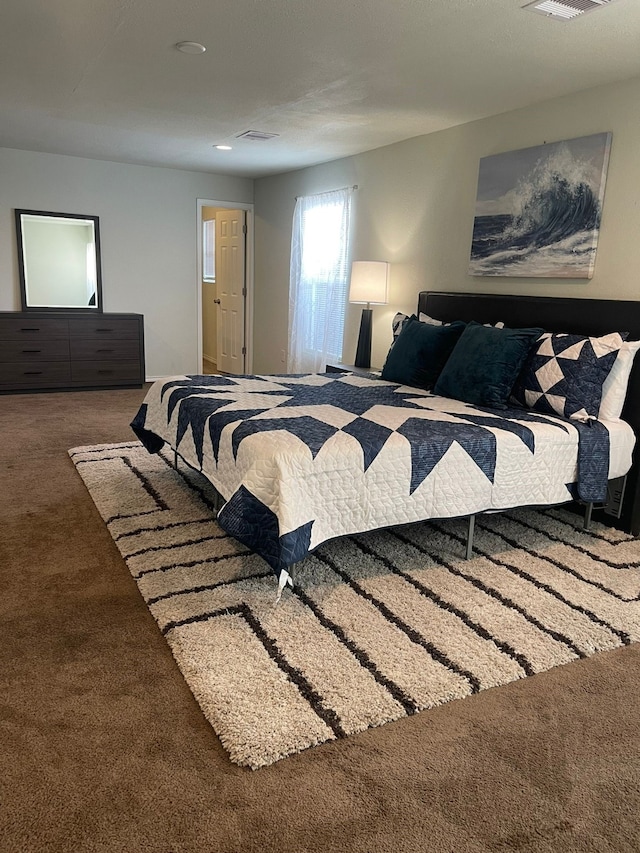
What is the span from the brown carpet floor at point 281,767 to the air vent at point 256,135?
3.73m

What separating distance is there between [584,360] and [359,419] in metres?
1.19

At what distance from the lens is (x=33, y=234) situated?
605cm

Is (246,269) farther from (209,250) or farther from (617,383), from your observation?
(617,383)

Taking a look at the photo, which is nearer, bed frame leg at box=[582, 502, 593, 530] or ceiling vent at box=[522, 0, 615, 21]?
ceiling vent at box=[522, 0, 615, 21]

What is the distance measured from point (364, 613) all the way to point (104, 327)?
4.84 m

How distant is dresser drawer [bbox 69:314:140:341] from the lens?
6047 mm

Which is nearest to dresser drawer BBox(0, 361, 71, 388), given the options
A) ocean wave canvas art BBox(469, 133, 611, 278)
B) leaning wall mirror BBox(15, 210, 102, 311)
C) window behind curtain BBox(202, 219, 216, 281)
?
leaning wall mirror BBox(15, 210, 102, 311)

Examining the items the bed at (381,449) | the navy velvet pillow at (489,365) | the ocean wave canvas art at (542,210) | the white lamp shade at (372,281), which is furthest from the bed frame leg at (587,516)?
the white lamp shade at (372,281)

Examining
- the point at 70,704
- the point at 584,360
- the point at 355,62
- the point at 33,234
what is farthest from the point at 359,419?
the point at 33,234

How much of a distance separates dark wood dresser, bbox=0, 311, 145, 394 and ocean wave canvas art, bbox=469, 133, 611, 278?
→ 12.3 feet

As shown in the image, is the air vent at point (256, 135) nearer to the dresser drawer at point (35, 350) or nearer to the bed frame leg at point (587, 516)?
the dresser drawer at point (35, 350)

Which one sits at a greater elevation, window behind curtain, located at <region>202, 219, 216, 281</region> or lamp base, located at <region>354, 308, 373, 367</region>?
window behind curtain, located at <region>202, 219, 216, 281</region>

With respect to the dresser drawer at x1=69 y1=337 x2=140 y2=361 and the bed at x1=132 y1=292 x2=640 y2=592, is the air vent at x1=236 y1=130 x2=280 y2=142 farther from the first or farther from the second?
the dresser drawer at x1=69 y1=337 x2=140 y2=361

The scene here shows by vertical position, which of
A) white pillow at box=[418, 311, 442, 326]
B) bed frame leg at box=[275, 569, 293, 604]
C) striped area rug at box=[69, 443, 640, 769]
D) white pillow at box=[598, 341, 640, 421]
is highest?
white pillow at box=[418, 311, 442, 326]
